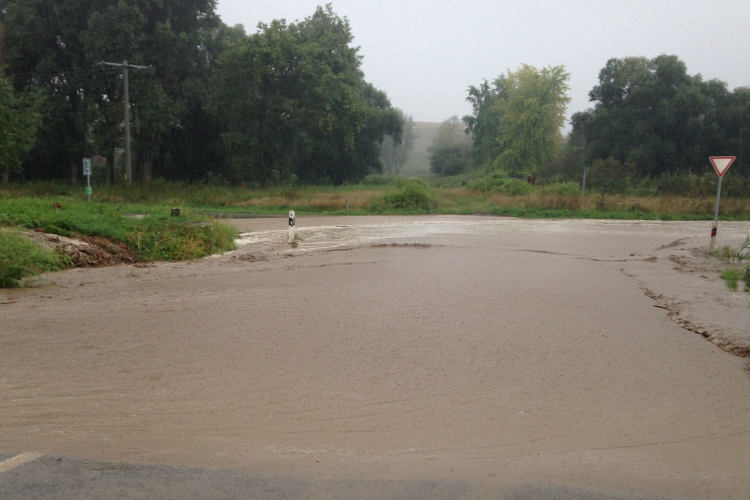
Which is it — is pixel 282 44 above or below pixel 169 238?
above

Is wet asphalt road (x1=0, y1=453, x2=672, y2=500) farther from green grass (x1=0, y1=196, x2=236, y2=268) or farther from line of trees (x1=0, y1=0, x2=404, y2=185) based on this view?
line of trees (x1=0, y1=0, x2=404, y2=185)

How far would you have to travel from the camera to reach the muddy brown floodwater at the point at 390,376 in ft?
15.3

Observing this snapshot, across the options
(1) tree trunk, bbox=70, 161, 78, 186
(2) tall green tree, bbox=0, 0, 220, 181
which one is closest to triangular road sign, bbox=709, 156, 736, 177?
(2) tall green tree, bbox=0, 0, 220, 181

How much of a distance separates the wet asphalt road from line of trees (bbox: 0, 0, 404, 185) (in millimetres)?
43629

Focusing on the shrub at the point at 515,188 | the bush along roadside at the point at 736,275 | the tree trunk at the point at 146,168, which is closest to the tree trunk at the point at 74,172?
the tree trunk at the point at 146,168

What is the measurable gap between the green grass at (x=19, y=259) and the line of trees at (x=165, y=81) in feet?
115

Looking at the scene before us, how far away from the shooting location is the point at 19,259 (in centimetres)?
1031

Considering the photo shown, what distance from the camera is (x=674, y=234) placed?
2517 cm

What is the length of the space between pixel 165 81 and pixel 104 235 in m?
37.9

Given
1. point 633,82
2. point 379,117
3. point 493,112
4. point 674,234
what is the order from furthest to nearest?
point 493,112 → point 379,117 → point 633,82 → point 674,234

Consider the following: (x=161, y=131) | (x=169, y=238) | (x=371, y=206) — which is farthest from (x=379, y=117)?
(x=169, y=238)

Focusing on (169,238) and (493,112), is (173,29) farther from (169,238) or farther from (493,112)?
(493,112)

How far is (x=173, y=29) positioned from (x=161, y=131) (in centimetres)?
959

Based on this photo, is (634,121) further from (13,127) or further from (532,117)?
(13,127)
